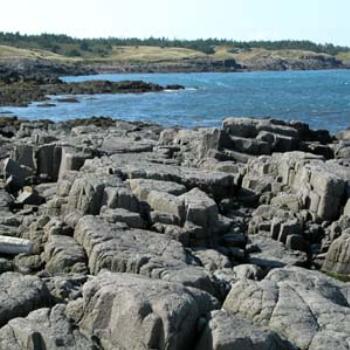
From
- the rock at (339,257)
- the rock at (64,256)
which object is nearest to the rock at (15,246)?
the rock at (64,256)

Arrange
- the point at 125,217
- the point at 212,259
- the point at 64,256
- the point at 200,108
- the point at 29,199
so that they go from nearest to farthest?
1. the point at 64,256
2. the point at 212,259
3. the point at 125,217
4. the point at 29,199
5. the point at 200,108

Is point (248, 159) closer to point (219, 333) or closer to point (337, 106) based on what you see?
point (219, 333)

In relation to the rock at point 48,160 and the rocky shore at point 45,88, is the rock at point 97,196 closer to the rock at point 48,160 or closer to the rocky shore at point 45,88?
the rock at point 48,160

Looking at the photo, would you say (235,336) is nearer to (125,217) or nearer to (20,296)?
(20,296)

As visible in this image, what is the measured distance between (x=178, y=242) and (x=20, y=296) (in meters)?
6.77

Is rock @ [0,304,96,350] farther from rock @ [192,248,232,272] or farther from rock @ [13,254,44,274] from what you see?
rock @ [192,248,232,272]

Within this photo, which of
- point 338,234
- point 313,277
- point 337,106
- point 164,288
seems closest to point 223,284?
point 313,277

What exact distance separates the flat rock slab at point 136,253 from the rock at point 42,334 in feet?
11.6

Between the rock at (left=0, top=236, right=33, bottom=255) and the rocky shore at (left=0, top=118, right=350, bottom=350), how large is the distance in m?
0.04

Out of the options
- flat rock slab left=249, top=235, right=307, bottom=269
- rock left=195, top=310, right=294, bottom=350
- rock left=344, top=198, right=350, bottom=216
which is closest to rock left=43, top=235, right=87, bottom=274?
flat rock slab left=249, top=235, right=307, bottom=269

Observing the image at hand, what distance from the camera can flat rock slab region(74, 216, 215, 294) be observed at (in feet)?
56.5

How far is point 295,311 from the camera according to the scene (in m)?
14.5

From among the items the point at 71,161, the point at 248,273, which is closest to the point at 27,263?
the point at 248,273

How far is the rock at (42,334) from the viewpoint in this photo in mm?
12930
